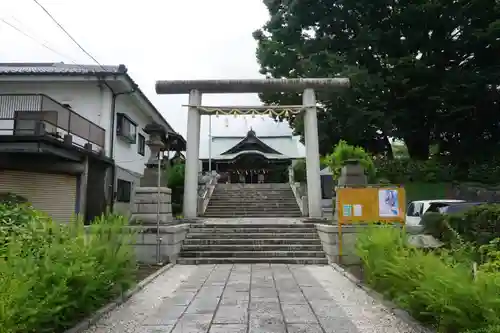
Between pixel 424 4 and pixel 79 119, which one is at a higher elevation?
pixel 424 4

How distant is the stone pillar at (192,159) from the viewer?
14906 millimetres

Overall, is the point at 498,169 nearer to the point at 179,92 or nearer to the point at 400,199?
the point at 400,199

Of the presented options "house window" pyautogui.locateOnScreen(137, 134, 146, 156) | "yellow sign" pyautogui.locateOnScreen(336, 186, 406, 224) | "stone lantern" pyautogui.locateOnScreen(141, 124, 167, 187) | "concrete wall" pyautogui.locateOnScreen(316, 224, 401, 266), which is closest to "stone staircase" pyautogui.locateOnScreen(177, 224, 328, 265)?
"concrete wall" pyautogui.locateOnScreen(316, 224, 401, 266)

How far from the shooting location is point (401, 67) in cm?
2139

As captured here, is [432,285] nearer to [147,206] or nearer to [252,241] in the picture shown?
[252,241]

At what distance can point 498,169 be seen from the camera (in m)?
21.4

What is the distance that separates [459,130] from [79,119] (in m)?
19.6

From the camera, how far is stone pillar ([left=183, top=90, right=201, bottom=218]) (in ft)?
48.9

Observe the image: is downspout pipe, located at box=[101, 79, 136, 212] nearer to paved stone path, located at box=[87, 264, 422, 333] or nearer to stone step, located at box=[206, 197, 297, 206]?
stone step, located at box=[206, 197, 297, 206]

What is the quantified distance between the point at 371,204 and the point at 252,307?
5145mm

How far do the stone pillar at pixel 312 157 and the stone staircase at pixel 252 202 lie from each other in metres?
3.77

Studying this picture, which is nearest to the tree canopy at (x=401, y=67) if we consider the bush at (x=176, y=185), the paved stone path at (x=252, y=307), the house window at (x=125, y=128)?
the bush at (x=176, y=185)

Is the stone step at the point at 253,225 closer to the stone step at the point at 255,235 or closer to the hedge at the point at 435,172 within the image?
the stone step at the point at 255,235

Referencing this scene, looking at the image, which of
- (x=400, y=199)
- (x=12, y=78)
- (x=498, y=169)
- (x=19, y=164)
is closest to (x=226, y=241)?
(x=400, y=199)
